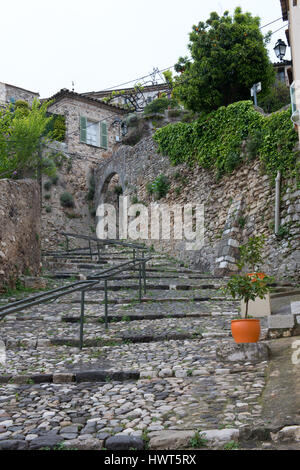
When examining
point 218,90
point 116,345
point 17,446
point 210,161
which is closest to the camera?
point 17,446

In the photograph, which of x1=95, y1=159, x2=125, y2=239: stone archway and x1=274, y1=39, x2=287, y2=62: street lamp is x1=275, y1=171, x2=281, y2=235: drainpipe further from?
x1=95, y1=159, x2=125, y2=239: stone archway

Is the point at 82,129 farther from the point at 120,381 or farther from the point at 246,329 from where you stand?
the point at 120,381

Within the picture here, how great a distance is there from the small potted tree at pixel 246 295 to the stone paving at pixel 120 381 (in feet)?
1.09

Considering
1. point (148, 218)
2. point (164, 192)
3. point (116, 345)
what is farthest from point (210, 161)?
point (116, 345)

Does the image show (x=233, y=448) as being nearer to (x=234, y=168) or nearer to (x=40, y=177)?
(x=234, y=168)

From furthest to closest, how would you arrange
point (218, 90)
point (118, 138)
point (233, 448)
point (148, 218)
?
point (118, 138), point (148, 218), point (218, 90), point (233, 448)

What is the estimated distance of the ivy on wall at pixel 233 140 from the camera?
10.7 m

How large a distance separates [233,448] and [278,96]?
19.6m

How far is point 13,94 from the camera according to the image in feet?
76.3

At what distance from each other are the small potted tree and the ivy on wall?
5.88m

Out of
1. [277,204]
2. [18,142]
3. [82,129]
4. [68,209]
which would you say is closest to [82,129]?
[82,129]

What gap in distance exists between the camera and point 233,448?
2.60 metres

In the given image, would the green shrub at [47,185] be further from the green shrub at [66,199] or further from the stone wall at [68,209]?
the green shrub at [66,199]

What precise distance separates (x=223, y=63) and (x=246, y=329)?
39.0 feet
